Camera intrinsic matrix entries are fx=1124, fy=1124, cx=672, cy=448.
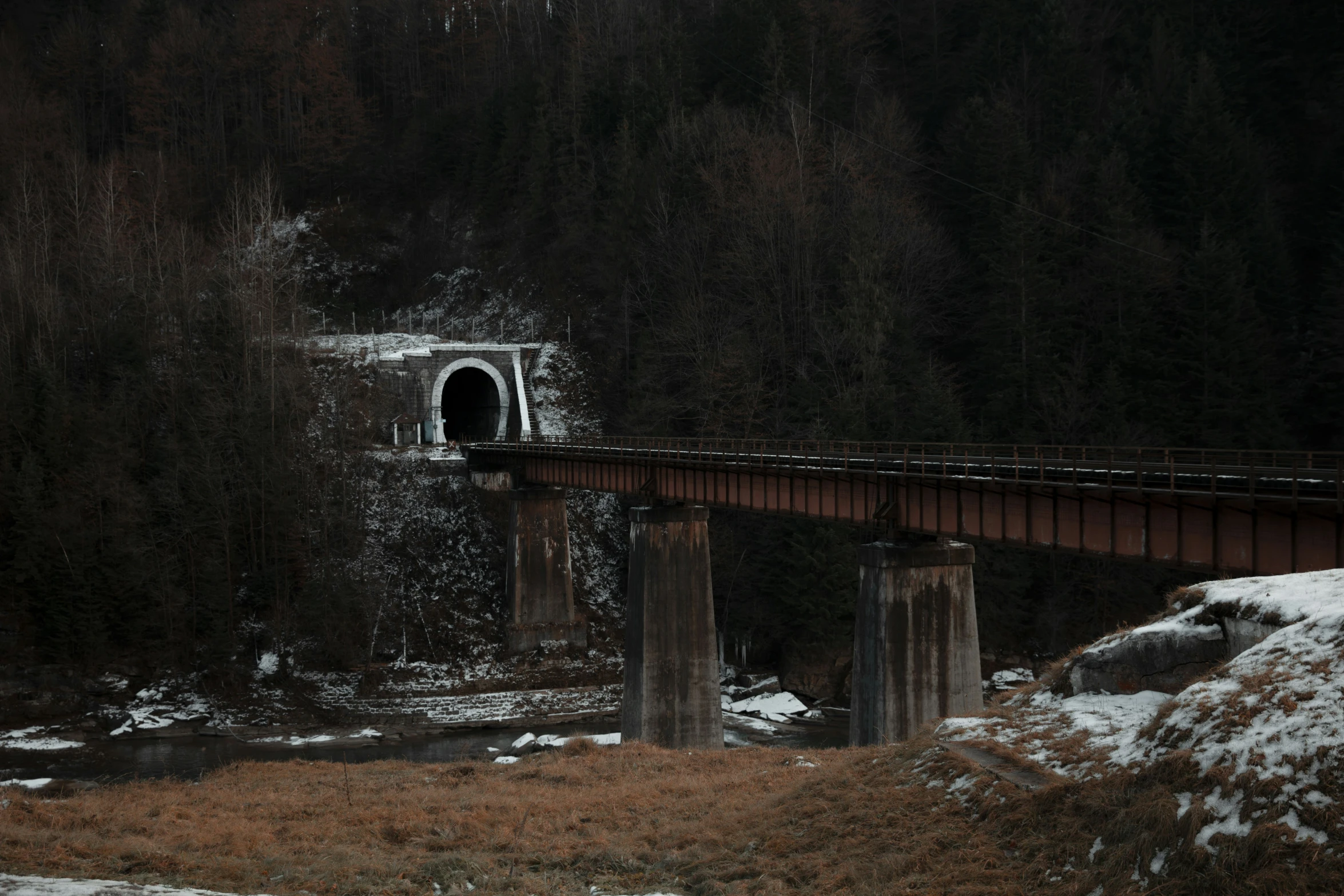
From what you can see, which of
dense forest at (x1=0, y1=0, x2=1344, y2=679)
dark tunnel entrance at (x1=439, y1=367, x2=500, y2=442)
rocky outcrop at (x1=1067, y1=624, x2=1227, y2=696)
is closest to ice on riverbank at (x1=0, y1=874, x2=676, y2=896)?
rocky outcrop at (x1=1067, y1=624, x2=1227, y2=696)

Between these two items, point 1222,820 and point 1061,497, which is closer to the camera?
point 1222,820

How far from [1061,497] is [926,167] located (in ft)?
175

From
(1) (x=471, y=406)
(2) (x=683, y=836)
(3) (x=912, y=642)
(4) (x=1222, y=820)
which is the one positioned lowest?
(3) (x=912, y=642)

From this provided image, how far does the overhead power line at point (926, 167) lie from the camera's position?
60.2 m

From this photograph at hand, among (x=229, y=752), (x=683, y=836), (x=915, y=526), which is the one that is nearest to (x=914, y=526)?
(x=915, y=526)

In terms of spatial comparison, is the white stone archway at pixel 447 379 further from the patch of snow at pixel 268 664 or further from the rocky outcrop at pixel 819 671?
the rocky outcrop at pixel 819 671

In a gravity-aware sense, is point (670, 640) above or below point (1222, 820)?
below

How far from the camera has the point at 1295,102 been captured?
6919cm

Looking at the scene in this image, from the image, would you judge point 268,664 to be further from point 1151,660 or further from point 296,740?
point 1151,660

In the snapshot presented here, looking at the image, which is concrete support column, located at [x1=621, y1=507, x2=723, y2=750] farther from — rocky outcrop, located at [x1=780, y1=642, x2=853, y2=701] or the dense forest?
the dense forest

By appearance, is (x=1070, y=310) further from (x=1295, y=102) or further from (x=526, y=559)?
(x=526, y=559)

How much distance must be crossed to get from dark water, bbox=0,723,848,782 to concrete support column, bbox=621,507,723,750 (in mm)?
3947

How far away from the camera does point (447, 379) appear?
74.8 meters

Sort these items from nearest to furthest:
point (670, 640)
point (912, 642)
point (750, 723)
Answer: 1. point (912, 642)
2. point (670, 640)
3. point (750, 723)
